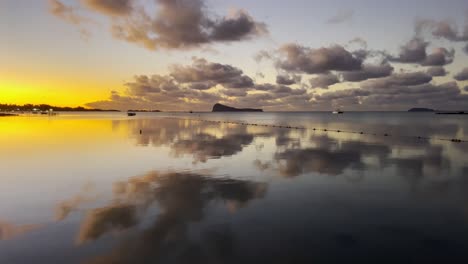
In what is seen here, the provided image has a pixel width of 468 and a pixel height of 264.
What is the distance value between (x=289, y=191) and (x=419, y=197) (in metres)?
8.54

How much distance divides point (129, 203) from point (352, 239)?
12.7m

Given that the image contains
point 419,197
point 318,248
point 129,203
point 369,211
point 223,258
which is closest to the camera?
point 223,258

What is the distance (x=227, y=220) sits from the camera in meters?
15.7

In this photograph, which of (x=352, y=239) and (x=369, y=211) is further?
(x=369, y=211)

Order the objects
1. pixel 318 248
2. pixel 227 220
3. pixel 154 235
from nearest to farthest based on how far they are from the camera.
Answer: pixel 318 248 → pixel 154 235 → pixel 227 220

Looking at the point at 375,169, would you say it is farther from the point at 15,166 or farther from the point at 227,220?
the point at 15,166

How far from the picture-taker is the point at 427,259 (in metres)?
11.9

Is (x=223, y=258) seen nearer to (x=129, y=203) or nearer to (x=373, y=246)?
(x=373, y=246)

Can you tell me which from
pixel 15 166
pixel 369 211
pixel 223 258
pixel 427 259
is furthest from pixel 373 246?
pixel 15 166

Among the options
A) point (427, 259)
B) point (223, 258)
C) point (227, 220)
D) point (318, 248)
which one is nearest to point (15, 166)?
point (227, 220)

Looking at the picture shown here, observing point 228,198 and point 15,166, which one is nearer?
Answer: point 228,198

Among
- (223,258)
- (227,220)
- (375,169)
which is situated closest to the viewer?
(223,258)

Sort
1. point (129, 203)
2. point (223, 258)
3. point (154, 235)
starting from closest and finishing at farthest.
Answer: point (223, 258)
point (154, 235)
point (129, 203)

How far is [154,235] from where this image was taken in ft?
45.2
